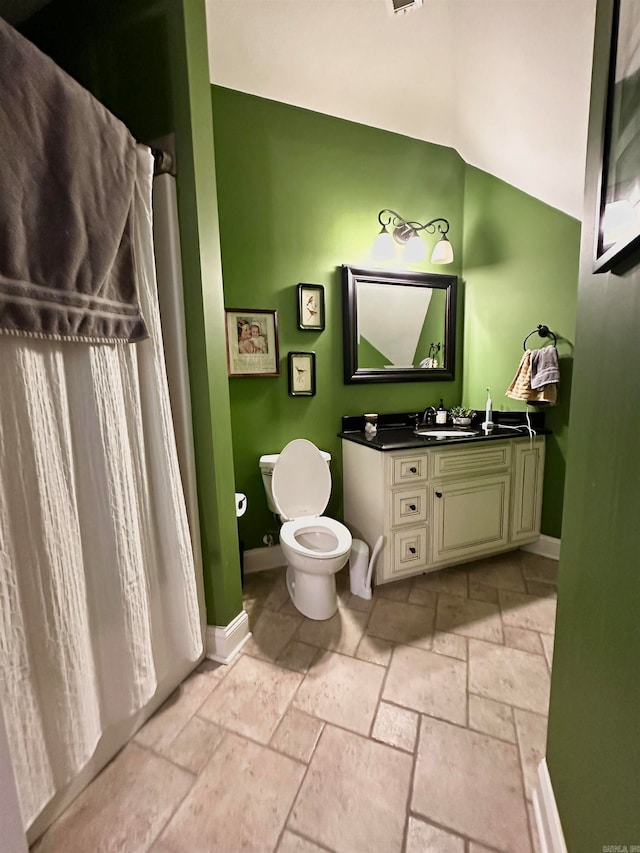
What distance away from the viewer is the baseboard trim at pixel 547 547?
236 cm

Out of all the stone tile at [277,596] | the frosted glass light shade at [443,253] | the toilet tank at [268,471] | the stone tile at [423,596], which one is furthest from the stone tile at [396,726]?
the frosted glass light shade at [443,253]

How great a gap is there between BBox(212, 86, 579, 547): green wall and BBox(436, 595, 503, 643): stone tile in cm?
87

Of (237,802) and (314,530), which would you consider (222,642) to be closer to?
(237,802)

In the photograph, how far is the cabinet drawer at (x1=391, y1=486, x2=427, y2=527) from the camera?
1979 mm

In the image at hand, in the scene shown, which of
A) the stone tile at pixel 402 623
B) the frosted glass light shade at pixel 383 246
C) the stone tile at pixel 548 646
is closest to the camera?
the stone tile at pixel 548 646

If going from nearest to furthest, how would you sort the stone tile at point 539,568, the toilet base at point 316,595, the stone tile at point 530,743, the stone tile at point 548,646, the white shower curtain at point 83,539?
the white shower curtain at point 83,539, the stone tile at point 530,743, the stone tile at point 548,646, the toilet base at point 316,595, the stone tile at point 539,568

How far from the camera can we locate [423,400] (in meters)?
2.64

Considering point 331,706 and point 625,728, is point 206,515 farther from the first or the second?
point 625,728

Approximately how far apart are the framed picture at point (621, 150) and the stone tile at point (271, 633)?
1836 mm

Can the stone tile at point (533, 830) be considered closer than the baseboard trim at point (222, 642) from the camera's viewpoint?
Yes

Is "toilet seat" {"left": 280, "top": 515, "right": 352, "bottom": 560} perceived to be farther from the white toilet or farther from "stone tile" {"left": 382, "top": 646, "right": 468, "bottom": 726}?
"stone tile" {"left": 382, "top": 646, "right": 468, "bottom": 726}

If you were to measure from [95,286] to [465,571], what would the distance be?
7.99 ft

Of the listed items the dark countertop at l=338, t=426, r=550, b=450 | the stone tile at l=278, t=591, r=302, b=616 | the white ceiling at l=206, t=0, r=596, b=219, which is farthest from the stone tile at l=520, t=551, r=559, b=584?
the white ceiling at l=206, t=0, r=596, b=219

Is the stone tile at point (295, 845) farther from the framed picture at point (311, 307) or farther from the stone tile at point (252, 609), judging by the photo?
the framed picture at point (311, 307)
